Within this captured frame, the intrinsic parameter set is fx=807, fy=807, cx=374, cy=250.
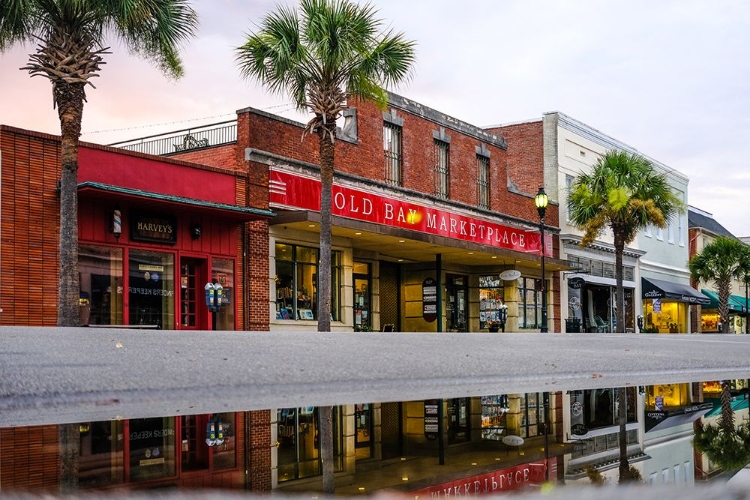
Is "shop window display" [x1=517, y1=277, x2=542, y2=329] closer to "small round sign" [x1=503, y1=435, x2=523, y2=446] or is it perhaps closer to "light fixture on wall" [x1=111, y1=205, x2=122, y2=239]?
"light fixture on wall" [x1=111, y1=205, x2=122, y2=239]

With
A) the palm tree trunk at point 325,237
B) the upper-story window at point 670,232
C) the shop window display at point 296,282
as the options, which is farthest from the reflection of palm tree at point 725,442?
the upper-story window at point 670,232

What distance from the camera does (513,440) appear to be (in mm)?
4043

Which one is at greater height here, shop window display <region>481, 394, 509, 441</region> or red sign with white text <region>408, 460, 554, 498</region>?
red sign with white text <region>408, 460, 554, 498</region>

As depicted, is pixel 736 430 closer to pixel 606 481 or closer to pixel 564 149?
pixel 606 481

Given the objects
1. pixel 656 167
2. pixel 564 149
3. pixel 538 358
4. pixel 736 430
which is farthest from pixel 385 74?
pixel 656 167

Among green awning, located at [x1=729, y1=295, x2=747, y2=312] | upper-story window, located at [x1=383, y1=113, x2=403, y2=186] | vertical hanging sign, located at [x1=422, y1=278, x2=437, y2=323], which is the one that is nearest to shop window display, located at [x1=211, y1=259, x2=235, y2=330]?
upper-story window, located at [x1=383, y1=113, x2=403, y2=186]

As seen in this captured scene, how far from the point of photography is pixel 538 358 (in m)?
9.91

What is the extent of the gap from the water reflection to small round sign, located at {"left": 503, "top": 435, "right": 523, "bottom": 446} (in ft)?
0.03

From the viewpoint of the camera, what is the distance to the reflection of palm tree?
2.87m

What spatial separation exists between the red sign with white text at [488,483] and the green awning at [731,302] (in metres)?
61.4

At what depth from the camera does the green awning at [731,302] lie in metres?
61.2

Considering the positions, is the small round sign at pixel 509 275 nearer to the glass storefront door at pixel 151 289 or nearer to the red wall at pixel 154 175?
the red wall at pixel 154 175

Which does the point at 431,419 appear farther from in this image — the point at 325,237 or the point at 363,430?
the point at 325,237

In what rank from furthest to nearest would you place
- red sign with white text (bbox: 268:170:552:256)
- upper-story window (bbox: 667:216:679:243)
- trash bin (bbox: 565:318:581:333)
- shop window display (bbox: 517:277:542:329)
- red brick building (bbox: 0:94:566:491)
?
upper-story window (bbox: 667:216:679:243) → trash bin (bbox: 565:318:581:333) → shop window display (bbox: 517:277:542:329) → red sign with white text (bbox: 268:170:552:256) → red brick building (bbox: 0:94:566:491)
